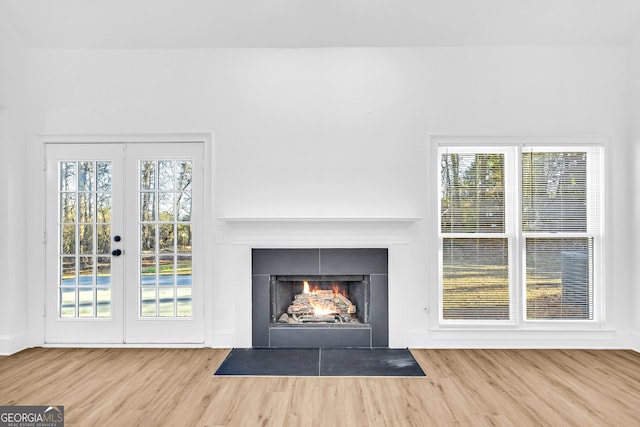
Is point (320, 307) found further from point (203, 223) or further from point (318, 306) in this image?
point (203, 223)

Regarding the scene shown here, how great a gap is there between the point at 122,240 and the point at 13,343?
1.41 m

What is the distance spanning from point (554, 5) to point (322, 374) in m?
3.95

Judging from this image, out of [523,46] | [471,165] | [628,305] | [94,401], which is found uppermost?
[523,46]

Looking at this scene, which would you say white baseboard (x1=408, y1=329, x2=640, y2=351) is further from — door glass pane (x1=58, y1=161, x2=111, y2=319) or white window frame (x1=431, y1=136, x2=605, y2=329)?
door glass pane (x1=58, y1=161, x2=111, y2=319)

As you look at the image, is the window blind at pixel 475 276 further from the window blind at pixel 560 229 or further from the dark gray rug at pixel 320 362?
the dark gray rug at pixel 320 362

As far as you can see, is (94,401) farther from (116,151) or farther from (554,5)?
(554,5)


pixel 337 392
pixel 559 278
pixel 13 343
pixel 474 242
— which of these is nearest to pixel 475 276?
pixel 474 242

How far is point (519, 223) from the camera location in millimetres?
4105

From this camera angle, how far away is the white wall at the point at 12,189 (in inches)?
156

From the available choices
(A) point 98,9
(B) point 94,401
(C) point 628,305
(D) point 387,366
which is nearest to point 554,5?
(C) point 628,305

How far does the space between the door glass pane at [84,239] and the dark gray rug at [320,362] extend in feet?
5.26

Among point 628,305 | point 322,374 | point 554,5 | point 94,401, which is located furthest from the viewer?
point 628,305

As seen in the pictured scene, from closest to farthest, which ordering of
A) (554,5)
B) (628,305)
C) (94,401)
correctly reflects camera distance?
1. (94,401)
2. (554,5)
3. (628,305)

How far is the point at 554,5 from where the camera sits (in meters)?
3.70
